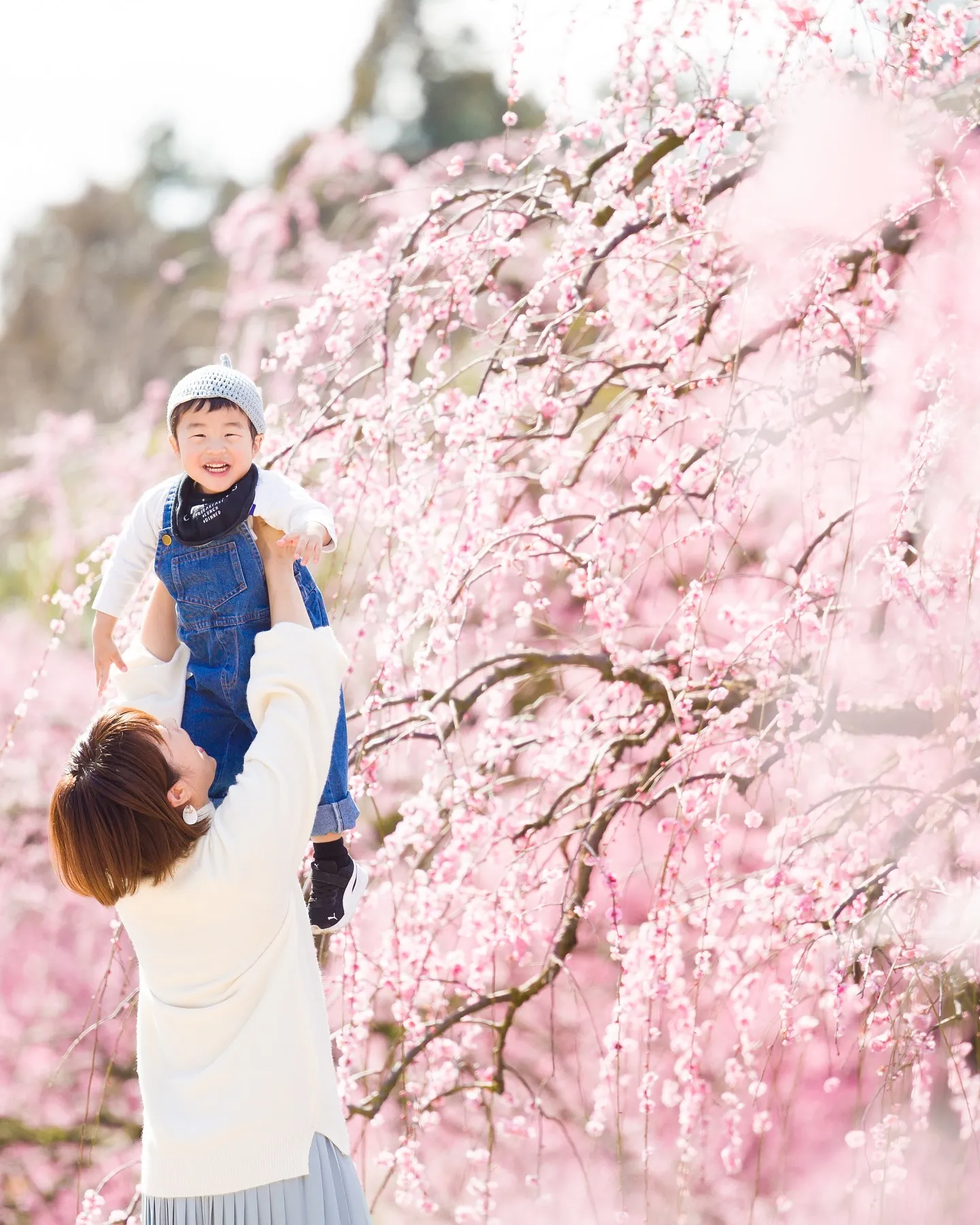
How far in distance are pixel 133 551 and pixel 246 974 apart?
0.61 m

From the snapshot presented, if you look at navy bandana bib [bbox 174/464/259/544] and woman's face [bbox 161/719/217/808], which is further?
navy bandana bib [bbox 174/464/259/544]

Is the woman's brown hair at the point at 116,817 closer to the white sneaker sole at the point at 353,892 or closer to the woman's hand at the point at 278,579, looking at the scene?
the woman's hand at the point at 278,579

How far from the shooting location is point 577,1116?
4.36 metres

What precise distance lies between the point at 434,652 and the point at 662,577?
1691 mm

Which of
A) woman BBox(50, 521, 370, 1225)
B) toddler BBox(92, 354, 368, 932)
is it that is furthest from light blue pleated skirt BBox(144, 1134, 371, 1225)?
toddler BBox(92, 354, 368, 932)

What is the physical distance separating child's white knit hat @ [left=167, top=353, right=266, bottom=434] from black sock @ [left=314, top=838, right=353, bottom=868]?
605mm

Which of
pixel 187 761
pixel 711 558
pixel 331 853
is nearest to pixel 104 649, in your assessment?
pixel 187 761

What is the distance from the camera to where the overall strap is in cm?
177

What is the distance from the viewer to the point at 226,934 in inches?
62.4

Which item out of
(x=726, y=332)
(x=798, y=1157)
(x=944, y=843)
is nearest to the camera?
(x=944, y=843)

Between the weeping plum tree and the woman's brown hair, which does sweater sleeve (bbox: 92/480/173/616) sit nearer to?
the woman's brown hair

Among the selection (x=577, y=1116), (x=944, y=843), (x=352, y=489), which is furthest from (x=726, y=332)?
(x=577, y=1116)

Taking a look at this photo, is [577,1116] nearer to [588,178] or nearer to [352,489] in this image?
[352,489]

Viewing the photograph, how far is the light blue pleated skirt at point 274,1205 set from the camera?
1.59 m
